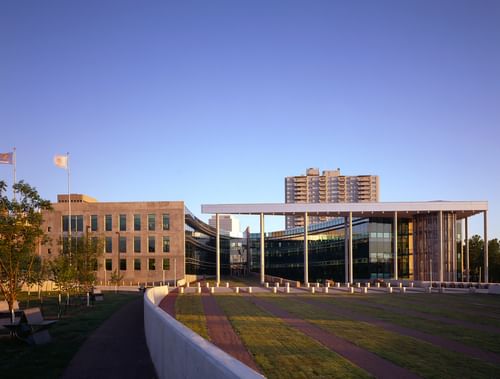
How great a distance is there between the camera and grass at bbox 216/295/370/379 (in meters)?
13.3

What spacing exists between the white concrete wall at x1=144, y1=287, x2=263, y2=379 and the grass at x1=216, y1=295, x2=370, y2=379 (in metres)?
3.29

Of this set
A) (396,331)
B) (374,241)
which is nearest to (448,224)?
(374,241)

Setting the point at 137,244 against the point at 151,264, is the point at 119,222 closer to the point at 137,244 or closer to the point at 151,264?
the point at 137,244

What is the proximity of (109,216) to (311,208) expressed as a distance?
3405 cm

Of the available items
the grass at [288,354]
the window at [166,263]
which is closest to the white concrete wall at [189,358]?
the grass at [288,354]

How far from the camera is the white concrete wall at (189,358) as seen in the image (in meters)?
5.56

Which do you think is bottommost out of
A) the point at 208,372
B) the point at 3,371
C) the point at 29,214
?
the point at 3,371

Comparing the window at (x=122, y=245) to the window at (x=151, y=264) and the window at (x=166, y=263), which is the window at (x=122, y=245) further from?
the window at (x=166, y=263)

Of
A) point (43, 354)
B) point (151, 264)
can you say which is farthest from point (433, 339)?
point (151, 264)

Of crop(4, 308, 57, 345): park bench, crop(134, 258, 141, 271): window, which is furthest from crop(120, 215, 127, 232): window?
crop(4, 308, 57, 345): park bench

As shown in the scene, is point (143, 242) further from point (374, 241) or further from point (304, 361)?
point (304, 361)

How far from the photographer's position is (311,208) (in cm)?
7344

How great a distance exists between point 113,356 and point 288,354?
5.25 meters

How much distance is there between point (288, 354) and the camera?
15883mm
